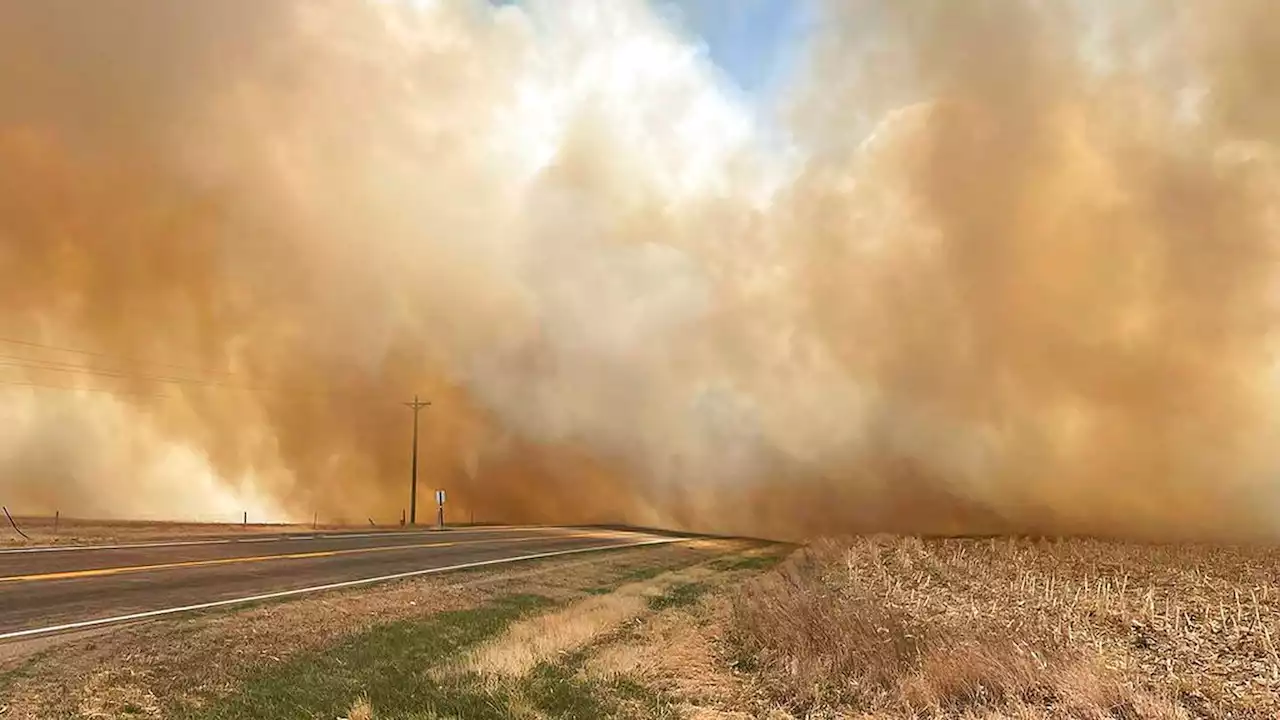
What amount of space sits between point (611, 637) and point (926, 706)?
7.49 metres

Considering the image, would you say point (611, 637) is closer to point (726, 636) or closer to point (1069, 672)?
point (726, 636)

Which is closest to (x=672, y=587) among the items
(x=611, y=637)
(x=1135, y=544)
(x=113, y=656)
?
(x=611, y=637)

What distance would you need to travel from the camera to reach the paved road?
16500 millimetres

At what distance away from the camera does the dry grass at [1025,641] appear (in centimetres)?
1072

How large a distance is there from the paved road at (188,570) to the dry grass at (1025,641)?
1104cm

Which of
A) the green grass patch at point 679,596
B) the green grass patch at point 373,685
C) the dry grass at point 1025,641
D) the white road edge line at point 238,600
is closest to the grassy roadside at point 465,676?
the green grass patch at point 373,685

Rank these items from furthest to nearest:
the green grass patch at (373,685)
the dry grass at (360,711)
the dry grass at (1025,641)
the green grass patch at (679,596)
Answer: the green grass patch at (679,596) → the green grass patch at (373,685) → the dry grass at (1025,641) → the dry grass at (360,711)

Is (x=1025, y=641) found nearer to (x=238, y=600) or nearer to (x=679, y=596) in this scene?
(x=679, y=596)

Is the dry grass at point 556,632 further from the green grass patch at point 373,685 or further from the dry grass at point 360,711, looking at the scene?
the dry grass at point 360,711

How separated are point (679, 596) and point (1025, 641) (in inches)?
486

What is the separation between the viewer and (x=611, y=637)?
17297 mm

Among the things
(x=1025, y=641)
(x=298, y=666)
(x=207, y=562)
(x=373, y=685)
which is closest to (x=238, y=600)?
(x=298, y=666)

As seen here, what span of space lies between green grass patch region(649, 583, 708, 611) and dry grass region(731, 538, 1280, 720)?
1.90m

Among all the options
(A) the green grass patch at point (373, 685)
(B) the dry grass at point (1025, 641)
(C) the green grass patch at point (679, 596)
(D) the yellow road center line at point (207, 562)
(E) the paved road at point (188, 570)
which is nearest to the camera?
(B) the dry grass at point (1025, 641)
